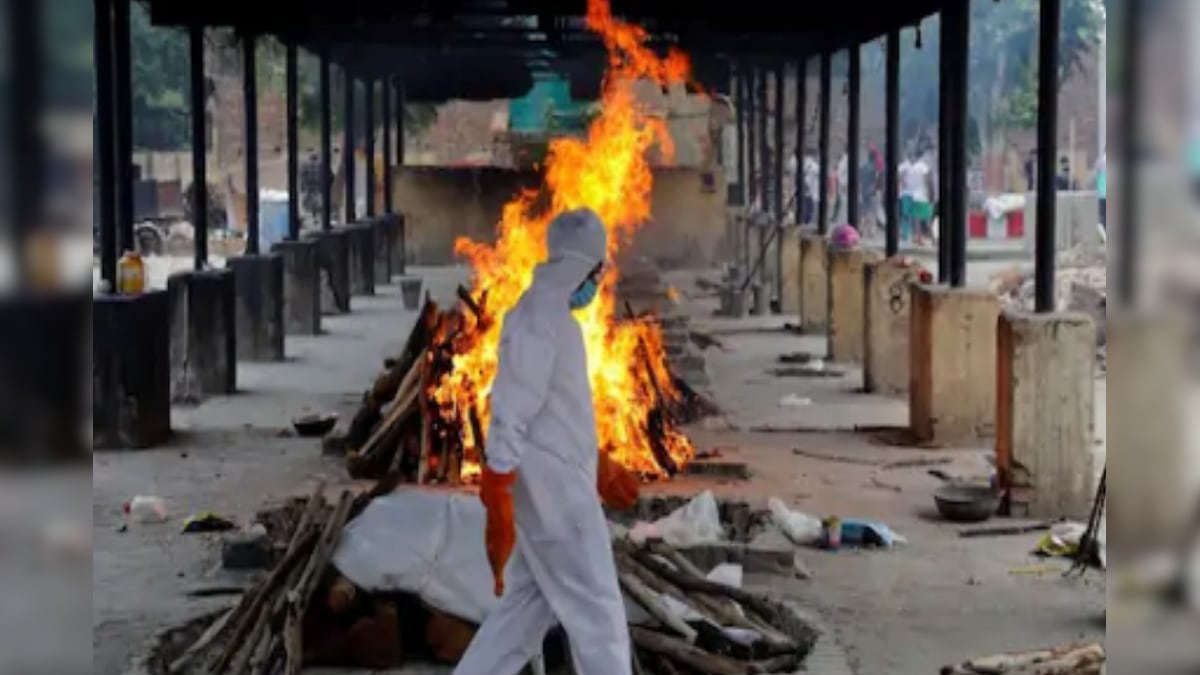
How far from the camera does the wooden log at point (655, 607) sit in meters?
8.05

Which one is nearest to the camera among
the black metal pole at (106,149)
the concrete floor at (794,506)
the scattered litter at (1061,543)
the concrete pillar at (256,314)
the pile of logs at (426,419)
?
the concrete floor at (794,506)

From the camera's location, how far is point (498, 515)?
6625mm

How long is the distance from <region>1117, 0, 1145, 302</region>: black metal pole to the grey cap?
500 centimetres

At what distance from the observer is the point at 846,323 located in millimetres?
20781

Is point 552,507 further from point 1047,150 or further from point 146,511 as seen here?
point 1047,150

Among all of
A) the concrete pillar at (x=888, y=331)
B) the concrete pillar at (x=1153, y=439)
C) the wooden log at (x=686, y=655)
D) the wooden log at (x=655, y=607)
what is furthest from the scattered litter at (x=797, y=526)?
the concrete pillar at (x=1153, y=439)

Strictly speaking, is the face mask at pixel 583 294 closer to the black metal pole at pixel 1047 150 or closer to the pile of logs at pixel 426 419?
the pile of logs at pixel 426 419

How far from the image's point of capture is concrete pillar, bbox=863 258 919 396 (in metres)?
17.8

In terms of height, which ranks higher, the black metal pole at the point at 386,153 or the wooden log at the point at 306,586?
the black metal pole at the point at 386,153

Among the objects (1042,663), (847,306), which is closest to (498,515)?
(1042,663)

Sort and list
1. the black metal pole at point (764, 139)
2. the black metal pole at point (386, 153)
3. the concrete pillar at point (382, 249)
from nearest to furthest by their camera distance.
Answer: the black metal pole at point (764, 139), the concrete pillar at point (382, 249), the black metal pole at point (386, 153)

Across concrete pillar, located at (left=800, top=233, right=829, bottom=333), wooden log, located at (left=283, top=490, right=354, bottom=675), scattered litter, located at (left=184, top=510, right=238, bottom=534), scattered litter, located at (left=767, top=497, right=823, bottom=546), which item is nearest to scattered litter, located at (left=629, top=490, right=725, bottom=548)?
scattered litter, located at (left=767, top=497, right=823, bottom=546)

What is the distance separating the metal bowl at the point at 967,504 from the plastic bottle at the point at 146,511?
502cm

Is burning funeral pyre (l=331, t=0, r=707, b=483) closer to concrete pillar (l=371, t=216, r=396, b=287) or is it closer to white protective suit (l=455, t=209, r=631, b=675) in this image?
white protective suit (l=455, t=209, r=631, b=675)
